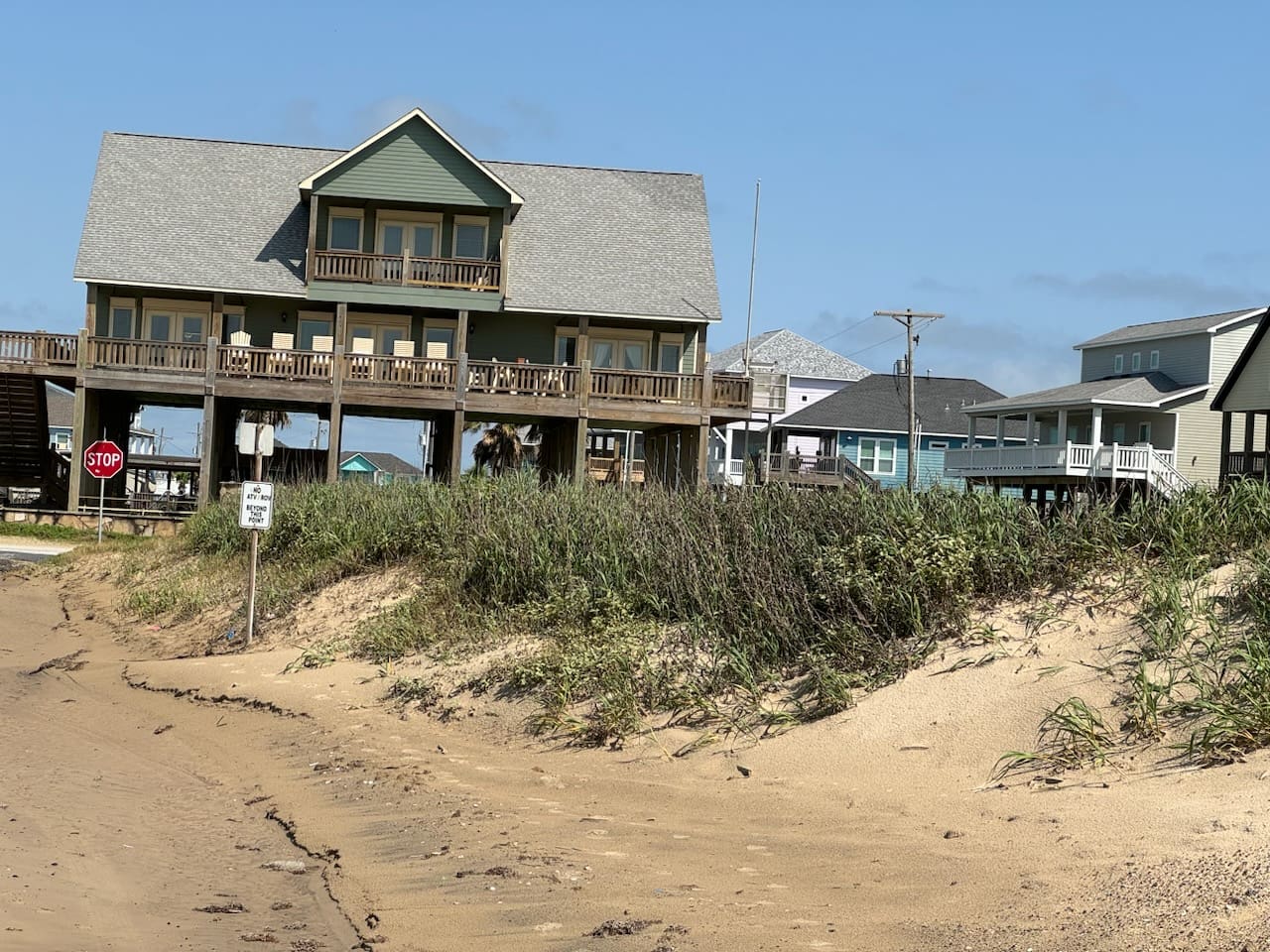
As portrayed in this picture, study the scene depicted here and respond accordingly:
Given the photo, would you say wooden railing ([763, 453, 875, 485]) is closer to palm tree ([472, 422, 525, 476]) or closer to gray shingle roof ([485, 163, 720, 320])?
palm tree ([472, 422, 525, 476])

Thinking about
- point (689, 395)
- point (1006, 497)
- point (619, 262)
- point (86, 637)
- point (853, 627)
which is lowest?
point (86, 637)

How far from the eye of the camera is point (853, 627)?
37.5ft

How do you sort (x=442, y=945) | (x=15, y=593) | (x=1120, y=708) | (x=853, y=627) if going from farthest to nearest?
(x=15, y=593)
(x=853, y=627)
(x=1120, y=708)
(x=442, y=945)

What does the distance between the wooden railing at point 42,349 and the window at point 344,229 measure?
265 inches

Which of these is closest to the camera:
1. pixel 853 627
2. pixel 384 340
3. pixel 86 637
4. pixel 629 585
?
pixel 853 627

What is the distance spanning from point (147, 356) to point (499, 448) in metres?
19.5

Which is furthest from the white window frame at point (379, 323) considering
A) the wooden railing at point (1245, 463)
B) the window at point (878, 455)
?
the window at point (878, 455)

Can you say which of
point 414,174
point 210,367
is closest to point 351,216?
point 414,174

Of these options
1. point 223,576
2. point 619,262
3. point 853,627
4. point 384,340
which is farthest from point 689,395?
point 853,627

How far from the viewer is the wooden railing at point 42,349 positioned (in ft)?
112

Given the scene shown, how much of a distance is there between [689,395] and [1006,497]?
73.2 ft

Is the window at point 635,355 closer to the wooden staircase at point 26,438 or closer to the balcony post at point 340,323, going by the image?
the balcony post at point 340,323

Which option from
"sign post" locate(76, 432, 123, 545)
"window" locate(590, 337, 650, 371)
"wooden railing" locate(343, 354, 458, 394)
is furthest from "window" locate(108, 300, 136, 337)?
"window" locate(590, 337, 650, 371)

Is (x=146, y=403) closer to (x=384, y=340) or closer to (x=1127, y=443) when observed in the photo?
(x=384, y=340)
